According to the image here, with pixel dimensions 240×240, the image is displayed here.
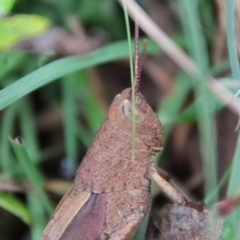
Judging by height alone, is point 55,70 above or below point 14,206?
above

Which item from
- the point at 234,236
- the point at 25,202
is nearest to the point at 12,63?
the point at 25,202

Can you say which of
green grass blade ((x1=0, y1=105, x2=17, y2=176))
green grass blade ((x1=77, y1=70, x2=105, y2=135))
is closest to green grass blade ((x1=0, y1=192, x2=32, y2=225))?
green grass blade ((x1=0, y1=105, x2=17, y2=176))

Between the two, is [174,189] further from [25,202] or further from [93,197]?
[25,202]

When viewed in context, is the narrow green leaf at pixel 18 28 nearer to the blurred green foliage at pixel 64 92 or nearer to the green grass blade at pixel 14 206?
the blurred green foliage at pixel 64 92

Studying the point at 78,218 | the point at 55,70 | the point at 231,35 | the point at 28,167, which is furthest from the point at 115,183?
the point at 231,35

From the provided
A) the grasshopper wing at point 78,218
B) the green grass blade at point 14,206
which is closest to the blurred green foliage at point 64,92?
the green grass blade at point 14,206

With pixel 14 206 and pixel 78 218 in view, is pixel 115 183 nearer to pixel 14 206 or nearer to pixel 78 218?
pixel 78 218
